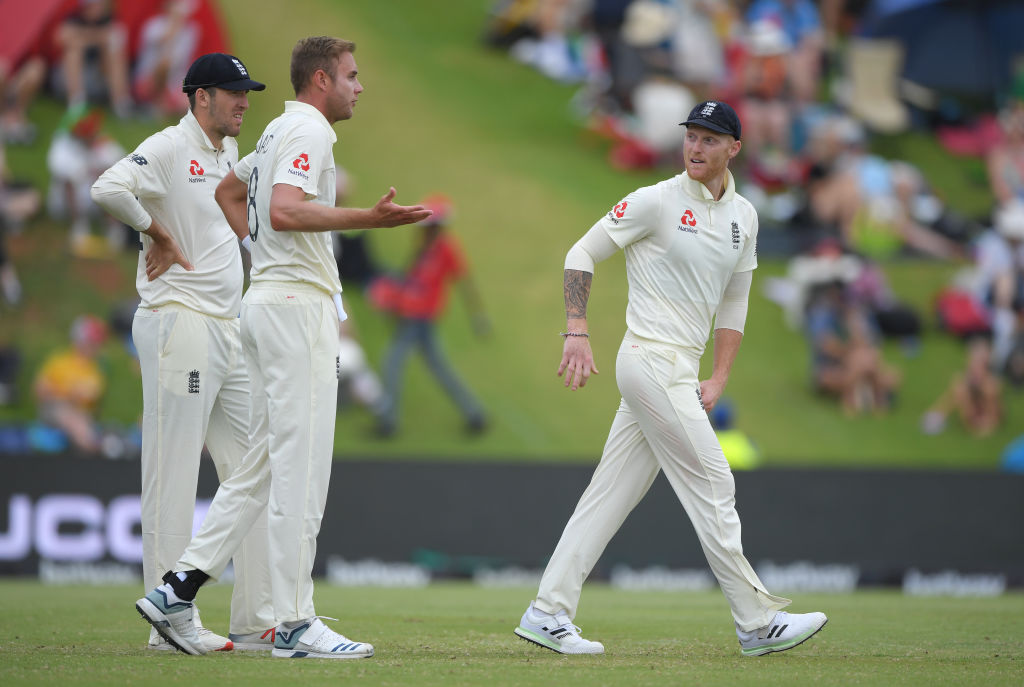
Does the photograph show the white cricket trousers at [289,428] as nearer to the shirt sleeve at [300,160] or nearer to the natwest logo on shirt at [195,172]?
the shirt sleeve at [300,160]

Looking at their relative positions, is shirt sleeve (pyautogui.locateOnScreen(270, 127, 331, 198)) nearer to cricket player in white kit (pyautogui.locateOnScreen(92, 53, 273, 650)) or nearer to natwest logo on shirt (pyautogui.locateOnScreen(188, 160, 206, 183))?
cricket player in white kit (pyautogui.locateOnScreen(92, 53, 273, 650))

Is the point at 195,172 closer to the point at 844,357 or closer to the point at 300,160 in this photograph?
A: the point at 300,160

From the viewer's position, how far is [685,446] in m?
6.25

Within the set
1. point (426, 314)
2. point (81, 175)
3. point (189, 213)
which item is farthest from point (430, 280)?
point (189, 213)

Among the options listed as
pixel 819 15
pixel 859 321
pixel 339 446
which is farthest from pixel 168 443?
pixel 819 15

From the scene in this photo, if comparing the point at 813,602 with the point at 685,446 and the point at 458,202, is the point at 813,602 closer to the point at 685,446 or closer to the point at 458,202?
the point at 685,446

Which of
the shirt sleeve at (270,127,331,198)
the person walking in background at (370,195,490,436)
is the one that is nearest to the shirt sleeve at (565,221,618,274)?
the shirt sleeve at (270,127,331,198)

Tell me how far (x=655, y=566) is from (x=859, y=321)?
5.83 metres

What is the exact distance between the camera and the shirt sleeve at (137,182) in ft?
20.8

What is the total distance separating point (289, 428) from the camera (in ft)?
19.1

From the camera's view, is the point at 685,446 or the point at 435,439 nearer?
the point at 685,446

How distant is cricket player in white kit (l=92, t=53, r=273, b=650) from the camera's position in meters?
6.46

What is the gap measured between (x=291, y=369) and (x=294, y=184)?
31.7 inches

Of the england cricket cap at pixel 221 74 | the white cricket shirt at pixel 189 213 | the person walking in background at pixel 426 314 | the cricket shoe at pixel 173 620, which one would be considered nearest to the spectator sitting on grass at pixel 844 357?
the person walking in background at pixel 426 314
